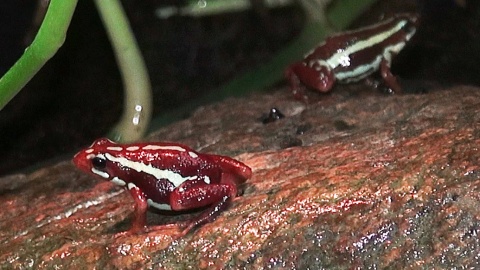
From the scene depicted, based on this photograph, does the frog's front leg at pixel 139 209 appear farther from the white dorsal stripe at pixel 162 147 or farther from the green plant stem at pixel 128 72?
the green plant stem at pixel 128 72

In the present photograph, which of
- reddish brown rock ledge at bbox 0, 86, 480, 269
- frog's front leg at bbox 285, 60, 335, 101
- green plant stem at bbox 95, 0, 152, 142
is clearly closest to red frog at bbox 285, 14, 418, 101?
frog's front leg at bbox 285, 60, 335, 101

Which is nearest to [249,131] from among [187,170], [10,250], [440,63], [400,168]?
[187,170]

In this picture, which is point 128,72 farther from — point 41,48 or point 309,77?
point 309,77

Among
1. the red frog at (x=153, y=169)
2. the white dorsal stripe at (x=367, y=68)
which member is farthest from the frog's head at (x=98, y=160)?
the white dorsal stripe at (x=367, y=68)

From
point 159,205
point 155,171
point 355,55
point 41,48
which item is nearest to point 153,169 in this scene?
point 155,171

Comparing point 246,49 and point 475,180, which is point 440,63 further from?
point 475,180

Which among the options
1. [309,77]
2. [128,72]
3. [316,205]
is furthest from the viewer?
[309,77]
